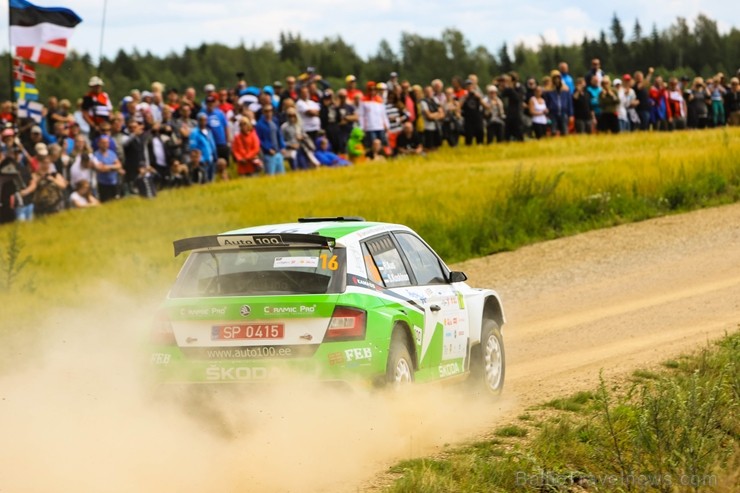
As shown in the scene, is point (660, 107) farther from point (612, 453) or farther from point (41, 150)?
point (612, 453)

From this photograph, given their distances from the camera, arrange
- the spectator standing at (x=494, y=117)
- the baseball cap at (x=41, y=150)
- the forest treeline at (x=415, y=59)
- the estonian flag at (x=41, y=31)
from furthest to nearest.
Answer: the forest treeline at (x=415, y=59), the spectator standing at (x=494, y=117), the baseball cap at (x=41, y=150), the estonian flag at (x=41, y=31)

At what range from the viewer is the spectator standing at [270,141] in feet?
88.2

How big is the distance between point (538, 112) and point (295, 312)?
82.4 feet

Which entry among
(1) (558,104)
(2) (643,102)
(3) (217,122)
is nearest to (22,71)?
(3) (217,122)

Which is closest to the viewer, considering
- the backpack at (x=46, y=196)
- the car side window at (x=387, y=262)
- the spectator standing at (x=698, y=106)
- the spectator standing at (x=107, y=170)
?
the car side window at (x=387, y=262)

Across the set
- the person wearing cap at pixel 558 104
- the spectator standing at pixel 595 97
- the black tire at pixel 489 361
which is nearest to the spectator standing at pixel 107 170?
the person wearing cap at pixel 558 104

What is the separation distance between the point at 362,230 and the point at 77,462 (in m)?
2.84

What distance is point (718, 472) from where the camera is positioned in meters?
7.73

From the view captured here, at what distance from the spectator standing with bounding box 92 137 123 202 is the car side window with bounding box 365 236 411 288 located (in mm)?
15477

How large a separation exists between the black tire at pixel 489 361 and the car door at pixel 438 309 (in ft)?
0.92

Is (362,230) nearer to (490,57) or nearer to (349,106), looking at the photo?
(349,106)

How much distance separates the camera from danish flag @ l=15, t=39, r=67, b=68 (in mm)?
21719

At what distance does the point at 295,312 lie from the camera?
8781 mm

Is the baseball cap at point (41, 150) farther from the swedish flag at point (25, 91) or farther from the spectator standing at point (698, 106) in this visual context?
the spectator standing at point (698, 106)
